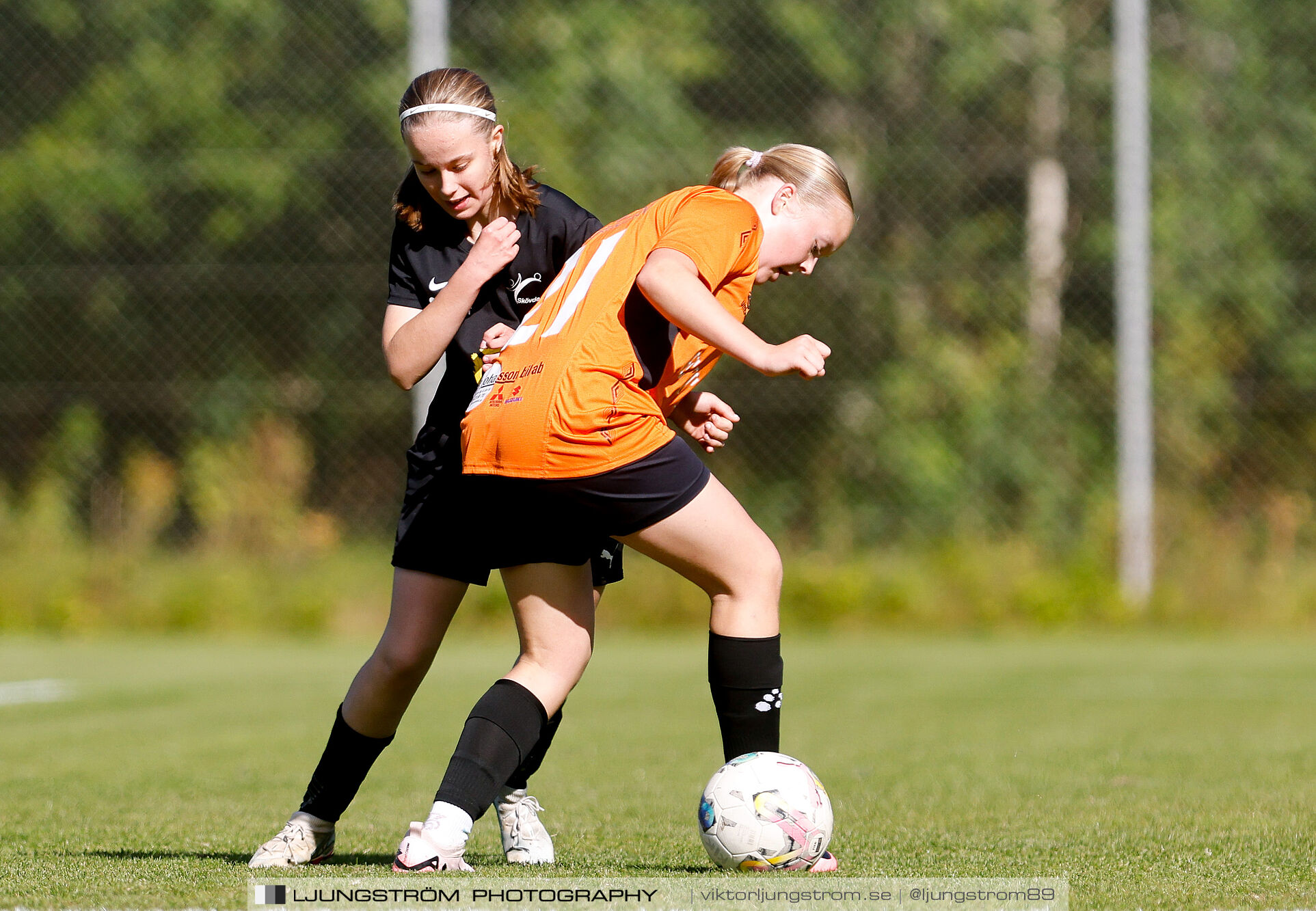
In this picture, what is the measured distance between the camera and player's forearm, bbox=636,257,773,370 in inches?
107

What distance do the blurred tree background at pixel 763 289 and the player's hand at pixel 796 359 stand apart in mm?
9392

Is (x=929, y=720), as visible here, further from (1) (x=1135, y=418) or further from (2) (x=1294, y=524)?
(2) (x=1294, y=524)

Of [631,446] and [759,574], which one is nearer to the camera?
[631,446]

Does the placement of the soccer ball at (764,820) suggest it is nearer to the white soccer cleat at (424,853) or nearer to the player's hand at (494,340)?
the white soccer cleat at (424,853)

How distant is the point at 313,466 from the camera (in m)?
13.7

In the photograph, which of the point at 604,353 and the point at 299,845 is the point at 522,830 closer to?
the point at 299,845

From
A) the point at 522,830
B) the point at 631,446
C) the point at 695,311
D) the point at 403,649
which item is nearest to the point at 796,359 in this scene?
the point at 695,311

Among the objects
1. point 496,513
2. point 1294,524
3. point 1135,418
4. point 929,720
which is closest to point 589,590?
point 496,513

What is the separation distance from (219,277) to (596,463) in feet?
41.6

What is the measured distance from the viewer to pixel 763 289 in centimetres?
1428

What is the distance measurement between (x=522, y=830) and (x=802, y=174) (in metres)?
1.35

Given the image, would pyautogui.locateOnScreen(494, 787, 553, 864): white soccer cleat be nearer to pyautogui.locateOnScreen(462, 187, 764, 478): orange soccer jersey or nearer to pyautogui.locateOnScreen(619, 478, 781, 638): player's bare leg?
pyautogui.locateOnScreen(619, 478, 781, 638): player's bare leg

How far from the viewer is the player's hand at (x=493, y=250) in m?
2.97

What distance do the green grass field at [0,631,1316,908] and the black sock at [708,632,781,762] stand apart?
0.26 meters
